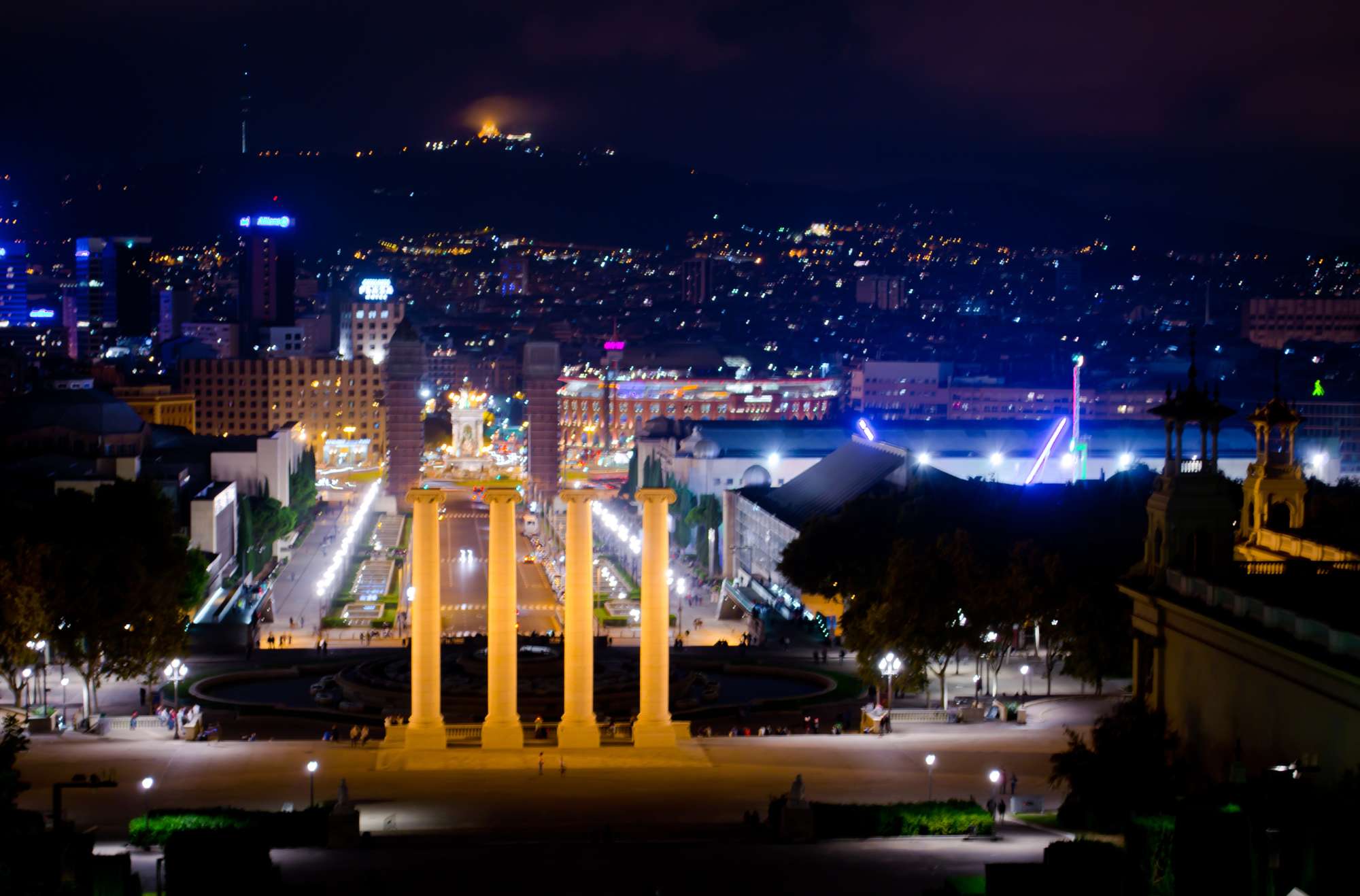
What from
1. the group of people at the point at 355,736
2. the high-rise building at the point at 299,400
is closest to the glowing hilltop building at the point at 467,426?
the high-rise building at the point at 299,400

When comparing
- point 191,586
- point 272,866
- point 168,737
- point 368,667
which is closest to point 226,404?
point 191,586

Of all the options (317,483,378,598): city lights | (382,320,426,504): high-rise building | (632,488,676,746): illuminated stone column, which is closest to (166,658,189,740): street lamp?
(632,488,676,746): illuminated stone column

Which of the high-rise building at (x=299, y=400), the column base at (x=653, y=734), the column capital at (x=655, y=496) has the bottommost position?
the column base at (x=653, y=734)

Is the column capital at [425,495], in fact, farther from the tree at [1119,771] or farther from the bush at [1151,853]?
the bush at [1151,853]

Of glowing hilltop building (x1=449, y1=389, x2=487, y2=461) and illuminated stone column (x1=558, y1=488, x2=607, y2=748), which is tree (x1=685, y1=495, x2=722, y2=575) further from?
glowing hilltop building (x1=449, y1=389, x2=487, y2=461)

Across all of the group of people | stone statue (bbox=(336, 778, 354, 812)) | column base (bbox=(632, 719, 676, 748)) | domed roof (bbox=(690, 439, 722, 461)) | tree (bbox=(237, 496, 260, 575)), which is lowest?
the group of people

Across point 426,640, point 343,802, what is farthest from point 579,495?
point 343,802
